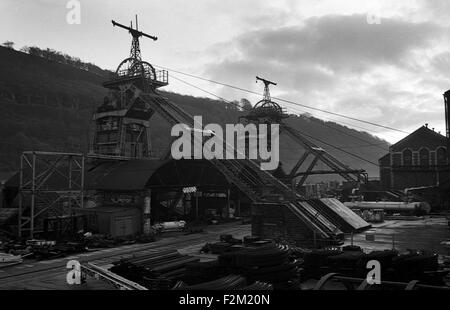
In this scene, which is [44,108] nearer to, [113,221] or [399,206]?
[113,221]

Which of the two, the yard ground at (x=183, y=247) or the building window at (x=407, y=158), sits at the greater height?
the building window at (x=407, y=158)

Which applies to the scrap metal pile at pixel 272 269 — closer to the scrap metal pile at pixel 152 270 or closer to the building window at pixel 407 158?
the scrap metal pile at pixel 152 270

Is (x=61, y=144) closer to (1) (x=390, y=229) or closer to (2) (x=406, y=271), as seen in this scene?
(1) (x=390, y=229)

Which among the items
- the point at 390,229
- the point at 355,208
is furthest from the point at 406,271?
the point at 355,208

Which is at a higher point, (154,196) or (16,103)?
(16,103)

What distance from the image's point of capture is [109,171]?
34.4m

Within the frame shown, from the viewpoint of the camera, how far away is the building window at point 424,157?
56.9 m

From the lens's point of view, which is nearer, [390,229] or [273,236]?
[273,236]

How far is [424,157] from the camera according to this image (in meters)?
57.2

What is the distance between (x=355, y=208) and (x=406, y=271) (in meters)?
32.6

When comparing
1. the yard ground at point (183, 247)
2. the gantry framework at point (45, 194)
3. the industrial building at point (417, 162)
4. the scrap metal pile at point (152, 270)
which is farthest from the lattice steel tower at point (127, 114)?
the industrial building at point (417, 162)

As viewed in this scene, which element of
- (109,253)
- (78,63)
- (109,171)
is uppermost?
(78,63)

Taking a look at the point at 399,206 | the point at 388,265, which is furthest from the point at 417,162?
the point at 388,265

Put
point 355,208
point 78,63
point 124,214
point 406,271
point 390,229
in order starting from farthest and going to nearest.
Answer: point 78,63, point 355,208, point 390,229, point 124,214, point 406,271
